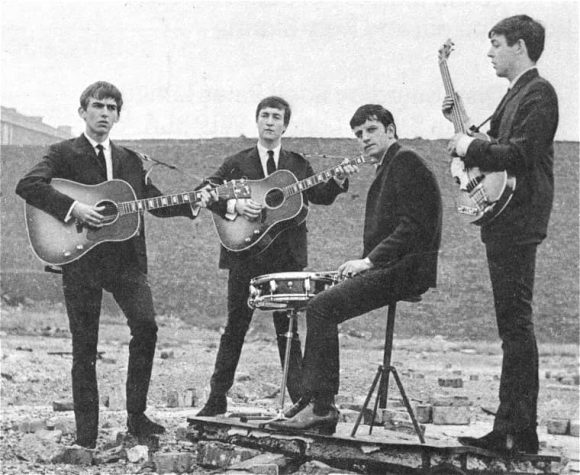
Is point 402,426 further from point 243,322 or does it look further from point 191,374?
point 191,374

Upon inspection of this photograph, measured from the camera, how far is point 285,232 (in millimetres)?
7191

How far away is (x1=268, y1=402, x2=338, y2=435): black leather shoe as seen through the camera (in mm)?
5762

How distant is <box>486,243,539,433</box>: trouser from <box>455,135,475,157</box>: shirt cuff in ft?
1.92

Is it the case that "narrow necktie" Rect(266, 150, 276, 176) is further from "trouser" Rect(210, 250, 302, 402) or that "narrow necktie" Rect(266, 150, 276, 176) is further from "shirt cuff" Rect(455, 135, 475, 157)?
"shirt cuff" Rect(455, 135, 475, 157)

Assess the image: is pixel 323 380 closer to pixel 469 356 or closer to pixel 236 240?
pixel 236 240

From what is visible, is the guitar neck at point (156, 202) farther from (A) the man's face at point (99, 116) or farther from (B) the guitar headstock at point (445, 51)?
(B) the guitar headstock at point (445, 51)

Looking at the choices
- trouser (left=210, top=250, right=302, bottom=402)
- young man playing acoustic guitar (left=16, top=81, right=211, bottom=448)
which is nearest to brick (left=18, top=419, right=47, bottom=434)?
young man playing acoustic guitar (left=16, top=81, right=211, bottom=448)

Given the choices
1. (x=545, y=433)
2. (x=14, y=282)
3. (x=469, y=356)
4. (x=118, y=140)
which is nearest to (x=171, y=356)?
(x=469, y=356)

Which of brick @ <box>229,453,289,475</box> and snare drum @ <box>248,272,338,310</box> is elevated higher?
snare drum @ <box>248,272,338,310</box>

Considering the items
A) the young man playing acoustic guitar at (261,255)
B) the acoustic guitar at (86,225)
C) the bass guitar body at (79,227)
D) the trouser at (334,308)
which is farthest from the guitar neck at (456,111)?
the bass guitar body at (79,227)

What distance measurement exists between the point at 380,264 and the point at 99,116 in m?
2.53

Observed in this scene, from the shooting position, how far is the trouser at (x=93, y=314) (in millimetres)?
6652

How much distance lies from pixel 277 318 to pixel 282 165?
1.25 meters

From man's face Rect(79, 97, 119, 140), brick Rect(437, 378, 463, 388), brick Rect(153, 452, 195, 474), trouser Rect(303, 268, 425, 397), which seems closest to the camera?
trouser Rect(303, 268, 425, 397)
